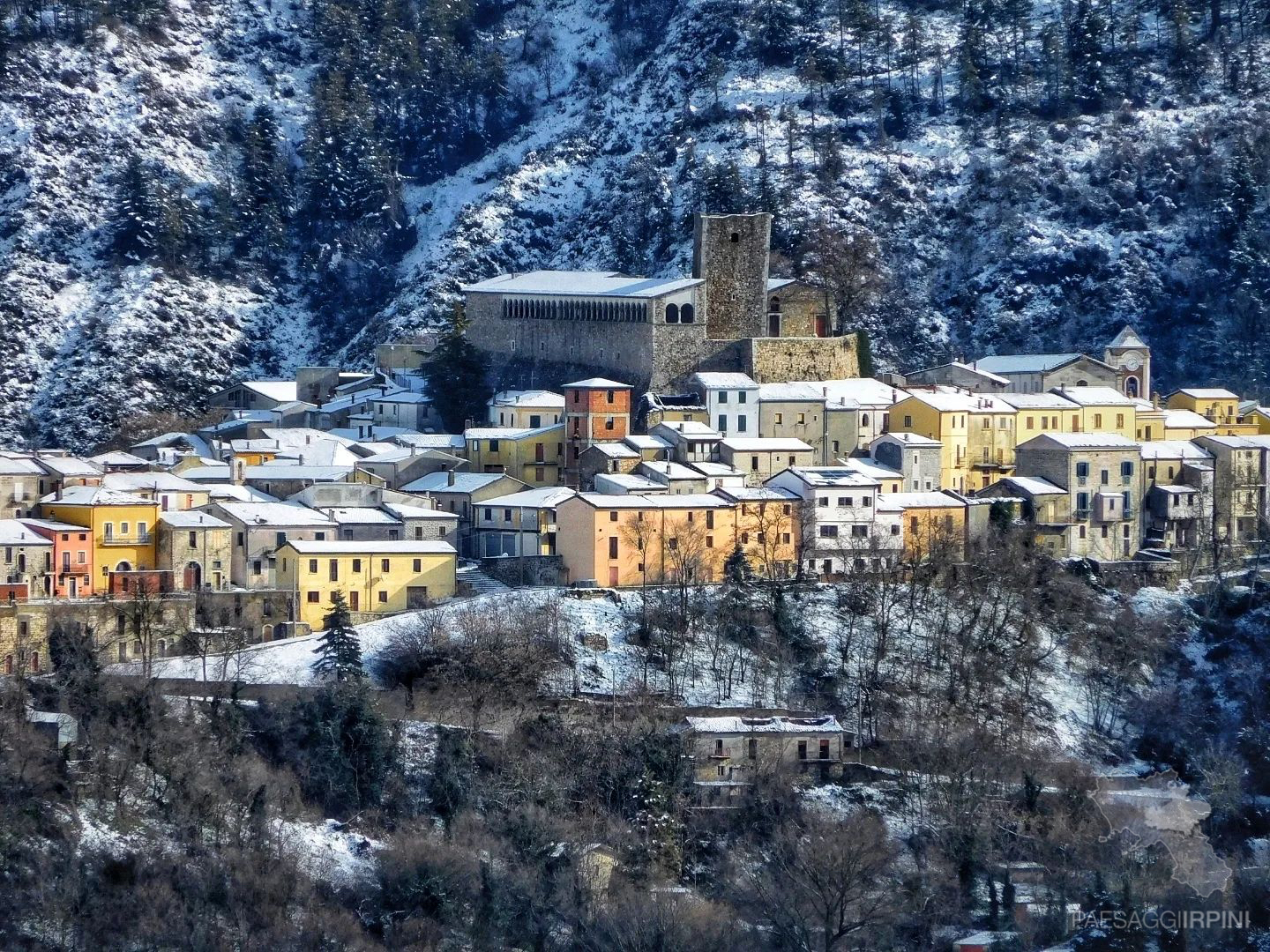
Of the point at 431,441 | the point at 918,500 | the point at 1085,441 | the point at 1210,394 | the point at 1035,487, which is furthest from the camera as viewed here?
the point at 1210,394

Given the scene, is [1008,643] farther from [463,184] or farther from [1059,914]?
[463,184]

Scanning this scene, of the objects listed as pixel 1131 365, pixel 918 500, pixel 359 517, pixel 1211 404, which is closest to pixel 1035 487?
pixel 918 500

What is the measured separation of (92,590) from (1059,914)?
96.7ft

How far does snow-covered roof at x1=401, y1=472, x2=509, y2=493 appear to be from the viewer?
3733 inches

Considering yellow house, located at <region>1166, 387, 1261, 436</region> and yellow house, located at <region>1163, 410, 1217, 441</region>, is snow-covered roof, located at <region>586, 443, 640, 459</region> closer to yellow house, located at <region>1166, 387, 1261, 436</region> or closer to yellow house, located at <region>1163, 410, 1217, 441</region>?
yellow house, located at <region>1163, 410, 1217, 441</region>

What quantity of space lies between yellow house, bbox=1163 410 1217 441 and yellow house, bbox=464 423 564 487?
21.9 m

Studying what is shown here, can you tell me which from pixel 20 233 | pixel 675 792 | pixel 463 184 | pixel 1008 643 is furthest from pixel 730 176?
pixel 675 792

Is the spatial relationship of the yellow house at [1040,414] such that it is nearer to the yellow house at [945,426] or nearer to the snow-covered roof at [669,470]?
the yellow house at [945,426]

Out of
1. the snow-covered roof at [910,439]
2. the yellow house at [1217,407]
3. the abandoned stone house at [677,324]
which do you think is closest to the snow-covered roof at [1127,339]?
the yellow house at [1217,407]

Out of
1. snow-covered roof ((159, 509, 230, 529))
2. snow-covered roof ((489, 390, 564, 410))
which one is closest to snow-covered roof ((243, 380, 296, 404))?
snow-covered roof ((489, 390, 564, 410))

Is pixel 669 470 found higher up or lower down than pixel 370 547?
higher up

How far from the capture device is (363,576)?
288 feet

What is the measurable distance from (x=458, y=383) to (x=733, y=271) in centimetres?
1051

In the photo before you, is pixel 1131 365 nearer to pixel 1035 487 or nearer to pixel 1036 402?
pixel 1036 402
